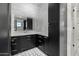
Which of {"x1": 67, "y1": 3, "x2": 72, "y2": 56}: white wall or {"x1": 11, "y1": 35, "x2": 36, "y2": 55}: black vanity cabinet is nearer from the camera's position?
{"x1": 67, "y1": 3, "x2": 72, "y2": 56}: white wall

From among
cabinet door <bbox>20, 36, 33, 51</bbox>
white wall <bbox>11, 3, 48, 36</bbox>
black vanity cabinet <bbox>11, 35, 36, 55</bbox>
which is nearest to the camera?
white wall <bbox>11, 3, 48, 36</bbox>

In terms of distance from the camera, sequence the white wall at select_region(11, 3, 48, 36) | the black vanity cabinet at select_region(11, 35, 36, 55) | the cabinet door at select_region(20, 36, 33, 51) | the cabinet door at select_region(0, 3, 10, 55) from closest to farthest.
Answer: the cabinet door at select_region(0, 3, 10, 55), the white wall at select_region(11, 3, 48, 36), the black vanity cabinet at select_region(11, 35, 36, 55), the cabinet door at select_region(20, 36, 33, 51)

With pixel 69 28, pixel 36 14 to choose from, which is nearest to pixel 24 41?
pixel 36 14

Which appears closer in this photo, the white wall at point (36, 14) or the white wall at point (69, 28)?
the white wall at point (69, 28)

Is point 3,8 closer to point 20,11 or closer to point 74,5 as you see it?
point 20,11

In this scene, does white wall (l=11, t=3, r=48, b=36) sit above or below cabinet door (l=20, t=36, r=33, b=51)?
above

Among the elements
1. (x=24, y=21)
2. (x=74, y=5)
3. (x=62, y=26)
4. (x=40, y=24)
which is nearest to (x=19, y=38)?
(x=24, y=21)

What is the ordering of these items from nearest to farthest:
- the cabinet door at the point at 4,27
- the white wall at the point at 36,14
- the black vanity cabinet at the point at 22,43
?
the cabinet door at the point at 4,27 < the white wall at the point at 36,14 < the black vanity cabinet at the point at 22,43

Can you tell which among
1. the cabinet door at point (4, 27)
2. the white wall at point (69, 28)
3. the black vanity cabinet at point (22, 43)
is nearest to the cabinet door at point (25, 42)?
the black vanity cabinet at point (22, 43)

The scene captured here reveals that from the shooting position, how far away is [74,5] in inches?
43.3

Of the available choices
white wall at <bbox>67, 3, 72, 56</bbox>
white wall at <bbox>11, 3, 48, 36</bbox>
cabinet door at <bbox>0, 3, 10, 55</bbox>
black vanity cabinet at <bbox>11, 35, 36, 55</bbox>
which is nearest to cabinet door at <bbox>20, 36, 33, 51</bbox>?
black vanity cabinet at <bbox>11, 35, 36, 55</bbox>

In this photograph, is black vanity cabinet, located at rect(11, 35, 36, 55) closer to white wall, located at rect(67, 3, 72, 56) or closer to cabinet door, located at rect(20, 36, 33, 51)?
cabinet door, located at rect(20, 36, 33, 51)

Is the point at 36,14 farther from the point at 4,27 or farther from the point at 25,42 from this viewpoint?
the point at 25,42

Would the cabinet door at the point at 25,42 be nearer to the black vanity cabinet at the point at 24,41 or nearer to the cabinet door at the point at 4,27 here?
the black vanity cabinet at the point at 24,41
